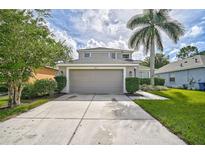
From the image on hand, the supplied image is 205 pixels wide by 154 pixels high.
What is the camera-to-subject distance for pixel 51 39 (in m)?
10.9

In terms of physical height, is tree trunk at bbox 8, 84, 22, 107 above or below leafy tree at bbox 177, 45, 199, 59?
below

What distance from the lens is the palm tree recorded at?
19.8m

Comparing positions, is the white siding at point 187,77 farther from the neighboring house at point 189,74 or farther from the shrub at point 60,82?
the shrub at point 60,82

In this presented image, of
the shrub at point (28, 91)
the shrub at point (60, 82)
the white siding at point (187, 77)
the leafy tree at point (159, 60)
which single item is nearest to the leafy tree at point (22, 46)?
the shrub at point (28, 91)

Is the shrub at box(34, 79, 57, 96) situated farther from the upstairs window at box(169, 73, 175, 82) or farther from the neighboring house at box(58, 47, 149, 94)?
the upstairs window at box(169, 73, 175, 82)

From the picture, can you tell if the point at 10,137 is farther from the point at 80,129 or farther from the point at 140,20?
the point at 140,20

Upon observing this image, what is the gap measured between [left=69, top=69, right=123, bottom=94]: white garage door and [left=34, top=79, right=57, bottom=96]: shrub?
2.35 meters

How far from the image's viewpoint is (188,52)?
159 feet

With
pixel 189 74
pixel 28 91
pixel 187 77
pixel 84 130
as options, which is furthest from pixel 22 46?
pixel 187 77

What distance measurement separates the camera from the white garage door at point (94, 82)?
53.7ft

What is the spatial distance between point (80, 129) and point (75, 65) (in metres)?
11.0

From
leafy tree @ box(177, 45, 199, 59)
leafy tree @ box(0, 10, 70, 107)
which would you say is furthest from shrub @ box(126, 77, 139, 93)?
leafy tree @ box(177, 45, 199, 59)

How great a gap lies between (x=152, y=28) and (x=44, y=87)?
40.0ft

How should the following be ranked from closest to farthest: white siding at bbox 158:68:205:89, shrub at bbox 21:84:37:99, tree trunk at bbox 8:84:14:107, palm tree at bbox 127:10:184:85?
tree trunk at bbox 8:84:14:107 < shrub at bbox 21:84:37:99 < palm tree at bbox 127:10:184:85 < white siding at bbox 158:68:205:89
